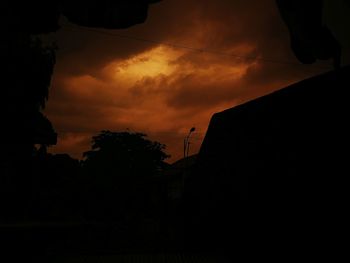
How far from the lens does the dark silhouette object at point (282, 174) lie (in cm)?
158

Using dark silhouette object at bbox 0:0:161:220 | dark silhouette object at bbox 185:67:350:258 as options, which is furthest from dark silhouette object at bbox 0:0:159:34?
dark silhouette object at bbox 185:67:350:258

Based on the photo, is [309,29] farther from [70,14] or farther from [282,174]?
[282,174]

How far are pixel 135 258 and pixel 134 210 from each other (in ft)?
80.2

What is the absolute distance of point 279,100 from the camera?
6.44 feet

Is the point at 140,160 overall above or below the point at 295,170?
above

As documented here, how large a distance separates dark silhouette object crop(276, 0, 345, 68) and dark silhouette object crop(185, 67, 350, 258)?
814 millimetres

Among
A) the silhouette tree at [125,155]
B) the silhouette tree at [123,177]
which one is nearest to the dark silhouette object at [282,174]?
the silhouette tree at [123,177]

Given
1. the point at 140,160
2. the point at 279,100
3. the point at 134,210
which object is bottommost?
the point at 134,210

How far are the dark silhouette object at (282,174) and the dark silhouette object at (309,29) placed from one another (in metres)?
0.81

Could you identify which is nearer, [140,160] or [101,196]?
[101,196]

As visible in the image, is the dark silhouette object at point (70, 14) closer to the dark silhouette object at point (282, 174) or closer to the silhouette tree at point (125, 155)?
the dark silhouette object at point (282, 174)

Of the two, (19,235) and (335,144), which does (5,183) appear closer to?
(19,235)

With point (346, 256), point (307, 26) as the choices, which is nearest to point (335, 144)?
point (346, 256)

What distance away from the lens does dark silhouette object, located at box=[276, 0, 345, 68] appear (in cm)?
75
